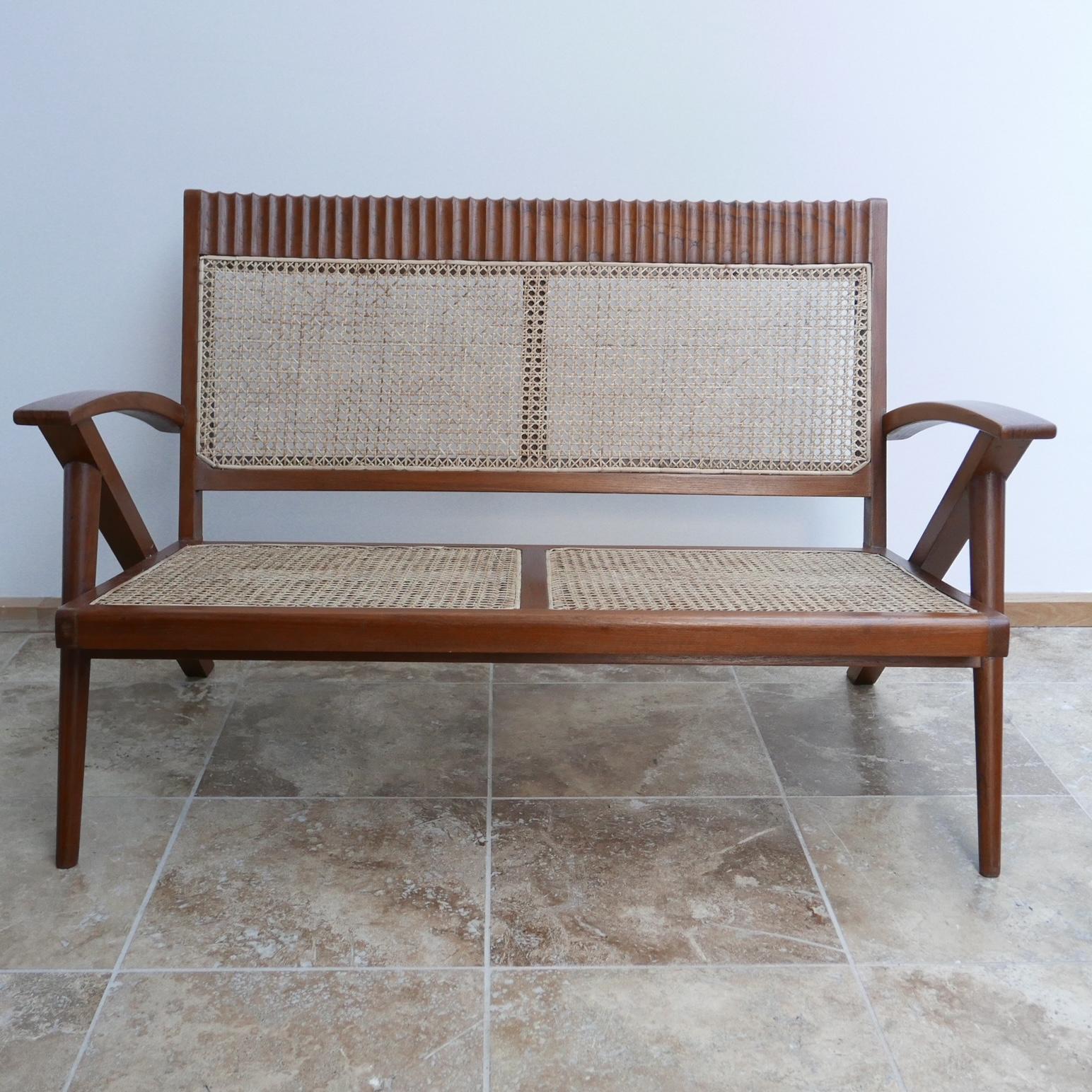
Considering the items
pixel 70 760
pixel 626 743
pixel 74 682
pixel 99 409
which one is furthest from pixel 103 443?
pixel 626 743

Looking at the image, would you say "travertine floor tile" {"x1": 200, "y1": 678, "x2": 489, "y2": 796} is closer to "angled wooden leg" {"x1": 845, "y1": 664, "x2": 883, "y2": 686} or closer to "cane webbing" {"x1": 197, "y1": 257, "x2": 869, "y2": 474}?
"cane webbing" {"x1": 197, "y1": 257, "x2": 869, "y2": 474}

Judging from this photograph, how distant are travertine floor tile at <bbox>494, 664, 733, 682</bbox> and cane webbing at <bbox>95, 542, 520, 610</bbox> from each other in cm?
52

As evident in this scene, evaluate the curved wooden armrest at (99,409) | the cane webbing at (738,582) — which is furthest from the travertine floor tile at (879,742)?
the curved wooden armrest at (99,409)

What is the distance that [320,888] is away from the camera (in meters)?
1.45

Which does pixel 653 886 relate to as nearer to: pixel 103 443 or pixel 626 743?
→ pixel 626 743

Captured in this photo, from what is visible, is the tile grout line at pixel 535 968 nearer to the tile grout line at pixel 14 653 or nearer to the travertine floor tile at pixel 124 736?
the travertine floor tile at pixel 124 736

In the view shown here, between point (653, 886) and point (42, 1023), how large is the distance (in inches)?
30.4

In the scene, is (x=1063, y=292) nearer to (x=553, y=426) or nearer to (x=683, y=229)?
(x=683, y=229)

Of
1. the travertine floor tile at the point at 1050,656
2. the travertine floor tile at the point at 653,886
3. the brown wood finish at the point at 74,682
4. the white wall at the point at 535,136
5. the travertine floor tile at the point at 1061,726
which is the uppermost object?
the white wall at the point at 535,136

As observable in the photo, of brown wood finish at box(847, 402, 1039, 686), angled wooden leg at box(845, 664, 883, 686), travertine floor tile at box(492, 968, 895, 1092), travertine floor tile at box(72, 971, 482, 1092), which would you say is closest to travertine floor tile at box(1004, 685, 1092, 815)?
angled wooden leg at box(845, 664, 883, 686)

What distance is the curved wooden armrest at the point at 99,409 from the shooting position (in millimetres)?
1438

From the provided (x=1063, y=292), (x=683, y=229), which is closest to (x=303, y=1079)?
(x=683, y=229)

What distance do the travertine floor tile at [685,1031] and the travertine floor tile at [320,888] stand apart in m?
0.14

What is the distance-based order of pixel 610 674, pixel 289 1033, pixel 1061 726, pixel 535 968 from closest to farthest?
1. pixel 289 1033
2. pixel 535 968
3. pixel 1061 726
4. pixel 610 674
